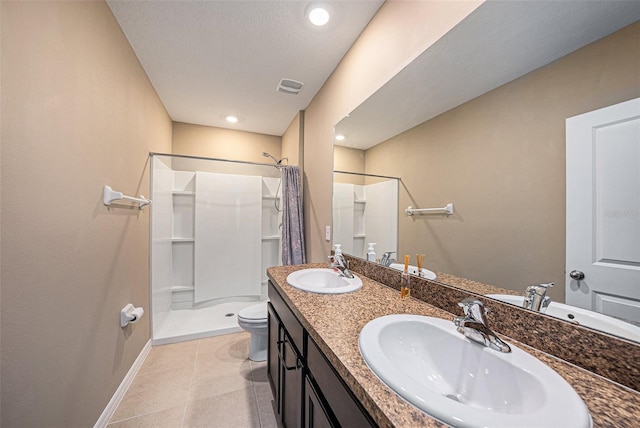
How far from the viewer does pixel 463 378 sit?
0.67 meters

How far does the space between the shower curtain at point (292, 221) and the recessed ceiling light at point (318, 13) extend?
1373 millimetres

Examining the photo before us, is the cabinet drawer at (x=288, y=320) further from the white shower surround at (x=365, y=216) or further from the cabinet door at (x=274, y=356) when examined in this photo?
the white shower surround at (x=365, y=216)

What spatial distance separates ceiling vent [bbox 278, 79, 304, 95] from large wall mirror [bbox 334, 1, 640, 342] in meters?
1.26

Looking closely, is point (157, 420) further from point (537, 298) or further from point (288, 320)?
point (537, 298)

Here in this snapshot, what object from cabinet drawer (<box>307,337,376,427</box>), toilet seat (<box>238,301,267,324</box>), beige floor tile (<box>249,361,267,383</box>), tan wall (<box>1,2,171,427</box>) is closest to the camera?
cabinet drawer (<box>307,337,376,427</box>)

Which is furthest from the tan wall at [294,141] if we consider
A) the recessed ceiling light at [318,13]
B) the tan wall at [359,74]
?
the recessed ceiling light at [318,13]

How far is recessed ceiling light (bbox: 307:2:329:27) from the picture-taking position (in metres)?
1.37

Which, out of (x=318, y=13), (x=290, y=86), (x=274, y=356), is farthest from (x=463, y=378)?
(x=290, y=86)

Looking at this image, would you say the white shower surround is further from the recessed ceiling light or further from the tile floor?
the tile floor

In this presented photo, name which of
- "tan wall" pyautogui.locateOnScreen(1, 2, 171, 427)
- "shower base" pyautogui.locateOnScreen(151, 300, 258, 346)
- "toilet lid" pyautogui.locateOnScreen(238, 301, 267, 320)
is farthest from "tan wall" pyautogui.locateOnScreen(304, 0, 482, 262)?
"tan wall" pyautogui.locateOnScreen(1, 2, 171, 427)

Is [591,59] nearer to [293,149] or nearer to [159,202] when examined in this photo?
[293,149]

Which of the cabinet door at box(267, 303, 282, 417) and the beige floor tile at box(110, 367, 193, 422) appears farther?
the beige floor tile at box(110, 367, 193, 422)

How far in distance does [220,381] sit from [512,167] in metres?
2.19

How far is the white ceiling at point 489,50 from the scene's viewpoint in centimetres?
61
